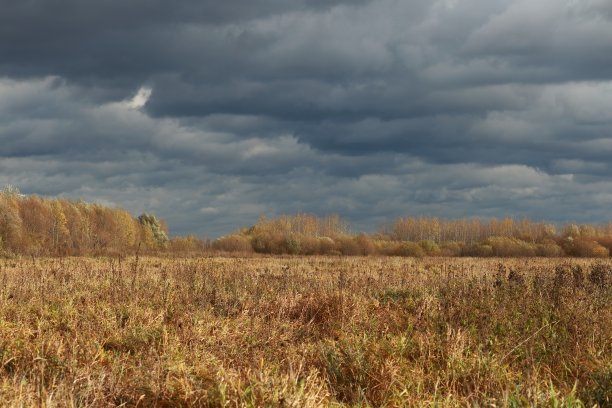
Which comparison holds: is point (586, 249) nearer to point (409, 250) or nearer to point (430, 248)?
point (430, 248)

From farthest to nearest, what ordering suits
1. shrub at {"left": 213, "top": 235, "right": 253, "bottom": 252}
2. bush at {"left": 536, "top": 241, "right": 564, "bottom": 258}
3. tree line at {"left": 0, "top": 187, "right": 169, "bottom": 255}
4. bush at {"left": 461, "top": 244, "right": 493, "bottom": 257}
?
1. shrub at {"left": 213, "top": 235, "right": 253, "bottom": 252}
2. bush at {"left": 461, "top": 244, "right": 493, "bottom": 257}
3. bush at {"left": 536, "top": 241, "right": 564, "bottom": 258}
4. tree line at {"left": 0, "top": 187, "right": 169, "bottom": 255}

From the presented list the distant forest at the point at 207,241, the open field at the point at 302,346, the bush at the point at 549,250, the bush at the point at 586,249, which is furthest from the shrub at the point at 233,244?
the open field at the point at 302,346

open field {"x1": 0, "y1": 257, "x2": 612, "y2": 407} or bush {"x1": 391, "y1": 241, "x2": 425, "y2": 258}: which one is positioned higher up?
bush {"x1": 391, "y1": 241, "x2": 425, "y2": 258}

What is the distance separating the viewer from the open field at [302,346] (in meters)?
6.68

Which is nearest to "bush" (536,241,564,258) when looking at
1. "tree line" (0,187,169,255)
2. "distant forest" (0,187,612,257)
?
"distant forest" (0,187,612,257)

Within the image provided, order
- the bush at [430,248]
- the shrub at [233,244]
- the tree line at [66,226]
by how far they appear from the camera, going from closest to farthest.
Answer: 1. the tree line at [66,226]
2. the bush at [430,248]
3. the shrub at [233,244]

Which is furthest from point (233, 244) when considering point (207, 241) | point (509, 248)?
point (509, 248)

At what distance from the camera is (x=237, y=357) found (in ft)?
27.5

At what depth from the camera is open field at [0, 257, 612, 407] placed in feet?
21.9

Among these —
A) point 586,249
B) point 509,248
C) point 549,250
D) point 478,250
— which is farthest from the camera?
point 478,250

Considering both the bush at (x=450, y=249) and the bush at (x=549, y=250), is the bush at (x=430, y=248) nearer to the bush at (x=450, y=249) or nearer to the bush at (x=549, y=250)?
the bush at (x=450, y=249)

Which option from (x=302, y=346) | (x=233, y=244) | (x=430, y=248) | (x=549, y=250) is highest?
(x=233, y=244)

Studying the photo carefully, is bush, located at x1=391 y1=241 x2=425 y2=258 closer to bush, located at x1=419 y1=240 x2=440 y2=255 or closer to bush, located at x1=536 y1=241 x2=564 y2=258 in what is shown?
bush, located at x1=419 y1=240 x2=440 y2=255

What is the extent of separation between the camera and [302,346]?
9016mm
